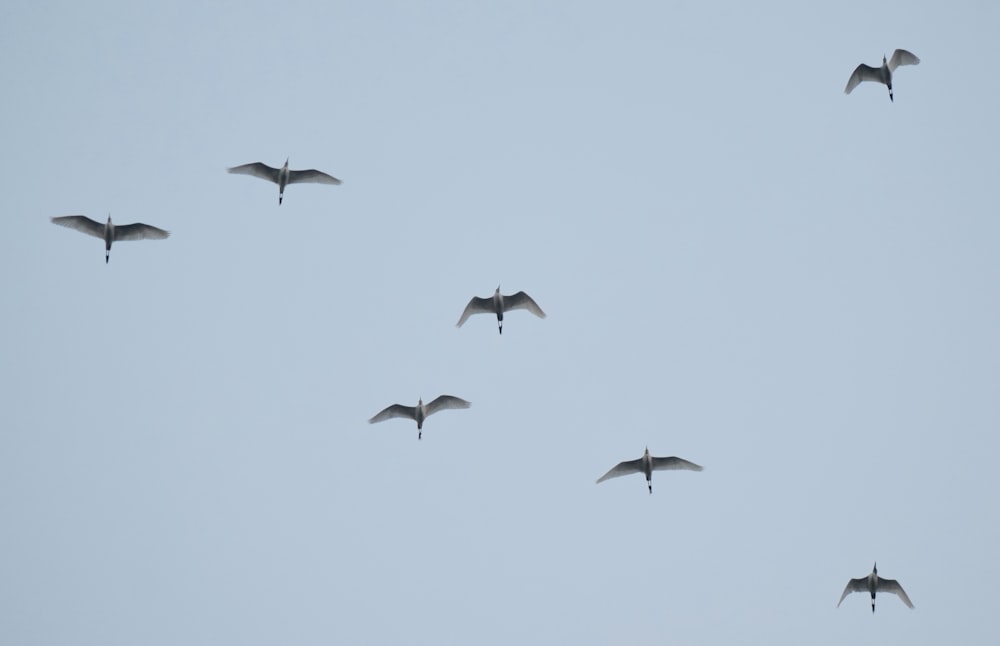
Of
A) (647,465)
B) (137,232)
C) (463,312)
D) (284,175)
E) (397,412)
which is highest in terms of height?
(284,175)

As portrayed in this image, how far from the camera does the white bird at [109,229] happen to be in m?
50.3

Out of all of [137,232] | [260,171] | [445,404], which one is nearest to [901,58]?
[445,404]

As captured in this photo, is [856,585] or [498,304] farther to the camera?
[856,585]

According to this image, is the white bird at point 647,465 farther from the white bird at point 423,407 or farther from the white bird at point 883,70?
the white bird at point 883,70

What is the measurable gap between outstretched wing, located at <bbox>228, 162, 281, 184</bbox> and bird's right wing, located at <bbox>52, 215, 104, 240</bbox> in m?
6.52

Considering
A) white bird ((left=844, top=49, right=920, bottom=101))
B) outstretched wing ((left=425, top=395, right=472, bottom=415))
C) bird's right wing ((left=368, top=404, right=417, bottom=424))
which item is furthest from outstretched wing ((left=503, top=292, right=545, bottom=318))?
white bird ((left=844, top=49, right=920, bottom=101))

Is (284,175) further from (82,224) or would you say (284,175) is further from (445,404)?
(445,404)

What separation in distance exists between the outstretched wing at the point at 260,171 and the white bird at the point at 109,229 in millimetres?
4212

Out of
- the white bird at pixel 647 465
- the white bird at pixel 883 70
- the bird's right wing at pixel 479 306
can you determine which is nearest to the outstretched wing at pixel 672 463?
the white bird at pixel 647 465

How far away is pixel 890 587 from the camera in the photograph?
51.2m

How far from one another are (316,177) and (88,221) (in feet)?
32.5

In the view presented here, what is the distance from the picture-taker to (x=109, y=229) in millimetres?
51062

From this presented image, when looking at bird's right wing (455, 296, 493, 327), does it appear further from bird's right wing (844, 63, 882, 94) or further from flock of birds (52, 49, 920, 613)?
bird's right wing (844, 63, 882, 94)

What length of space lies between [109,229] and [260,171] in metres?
6.96
